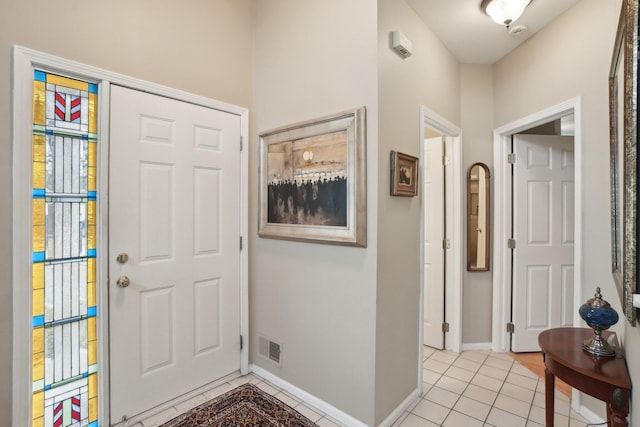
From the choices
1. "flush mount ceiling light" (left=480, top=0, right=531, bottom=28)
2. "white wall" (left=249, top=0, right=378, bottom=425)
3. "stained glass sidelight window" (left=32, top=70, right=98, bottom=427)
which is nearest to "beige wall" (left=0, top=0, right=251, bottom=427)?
"stained glass sidelight window" (left=32, top=70, right=98, bottom=427)

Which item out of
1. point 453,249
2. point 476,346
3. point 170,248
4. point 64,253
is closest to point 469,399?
point 476,346

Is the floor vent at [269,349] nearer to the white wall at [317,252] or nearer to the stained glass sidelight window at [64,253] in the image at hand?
the white wall at [317,252]

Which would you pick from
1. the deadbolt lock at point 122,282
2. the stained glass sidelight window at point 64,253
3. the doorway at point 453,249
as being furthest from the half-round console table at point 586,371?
the stained glass sidelight window at point 64,253

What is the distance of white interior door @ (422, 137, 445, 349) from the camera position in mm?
3064

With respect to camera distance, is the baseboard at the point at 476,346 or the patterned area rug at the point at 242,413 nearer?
the patterned area rug at the point at 242,413

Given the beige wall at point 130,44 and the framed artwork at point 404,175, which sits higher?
the beige wall at point 130,44

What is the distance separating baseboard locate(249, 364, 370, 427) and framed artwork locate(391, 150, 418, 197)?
1.43 metres

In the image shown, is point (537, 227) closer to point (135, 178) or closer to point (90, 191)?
point (135, 178)

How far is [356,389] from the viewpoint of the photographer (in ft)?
6.37

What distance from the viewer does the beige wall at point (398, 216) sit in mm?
1897

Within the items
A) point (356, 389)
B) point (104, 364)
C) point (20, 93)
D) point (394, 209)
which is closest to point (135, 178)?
point (20, 93)

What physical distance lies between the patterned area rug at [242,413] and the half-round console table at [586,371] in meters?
1.40

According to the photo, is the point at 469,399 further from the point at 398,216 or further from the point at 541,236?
the point at 541,236

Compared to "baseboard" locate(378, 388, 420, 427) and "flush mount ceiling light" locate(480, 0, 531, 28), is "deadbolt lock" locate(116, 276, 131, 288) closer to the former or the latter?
"baseboard" locate(378, 388, 420, 427)
